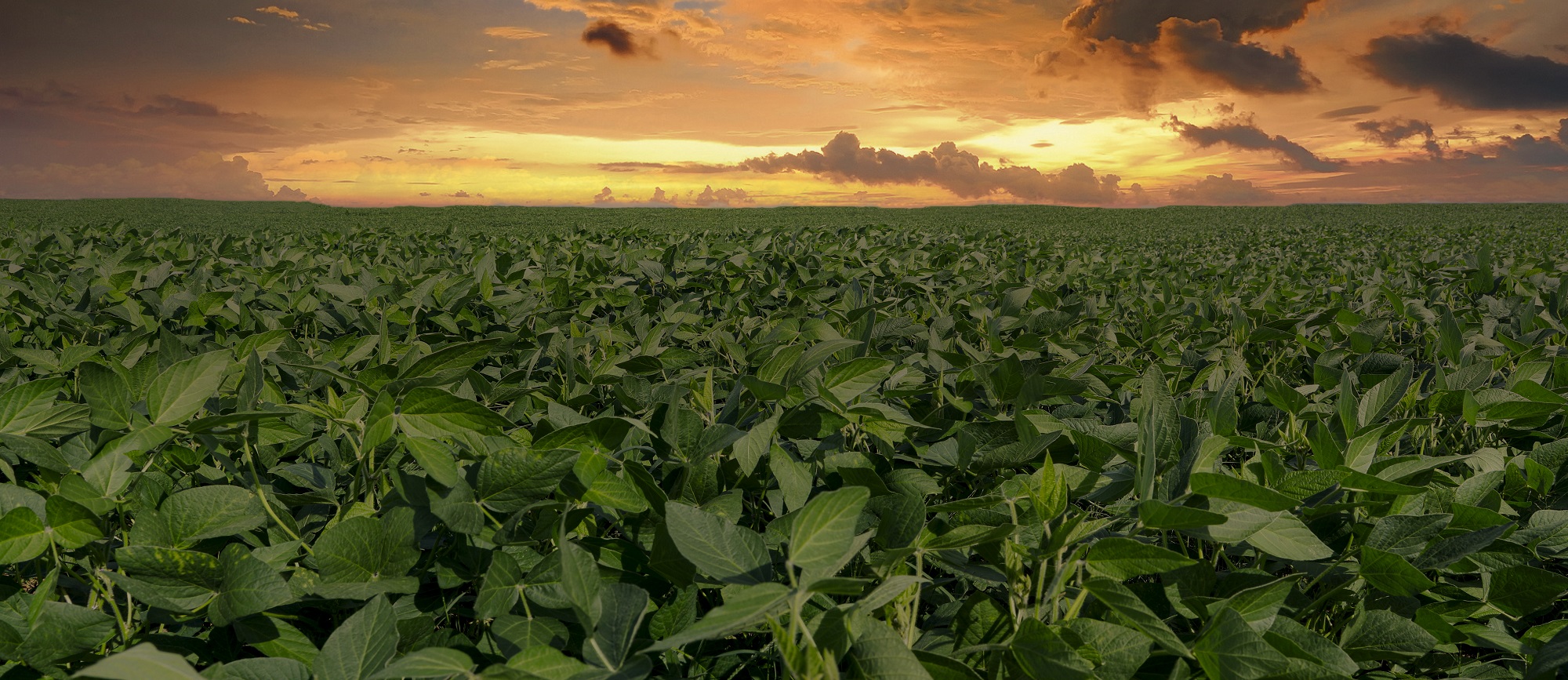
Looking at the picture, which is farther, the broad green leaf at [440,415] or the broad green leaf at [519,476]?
the broad green leaf at [440,415]

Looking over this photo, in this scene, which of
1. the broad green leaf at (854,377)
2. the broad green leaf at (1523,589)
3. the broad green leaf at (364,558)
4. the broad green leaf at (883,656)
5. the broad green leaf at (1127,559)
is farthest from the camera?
the broad green leaf at (854,377)

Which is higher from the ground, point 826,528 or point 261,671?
point 826,528

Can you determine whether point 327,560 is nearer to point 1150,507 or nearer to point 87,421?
point 87,421

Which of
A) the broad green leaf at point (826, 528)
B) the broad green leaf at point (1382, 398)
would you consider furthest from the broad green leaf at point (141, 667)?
the broad green leaf at point (1382, 398)

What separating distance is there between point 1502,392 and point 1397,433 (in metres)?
0.55

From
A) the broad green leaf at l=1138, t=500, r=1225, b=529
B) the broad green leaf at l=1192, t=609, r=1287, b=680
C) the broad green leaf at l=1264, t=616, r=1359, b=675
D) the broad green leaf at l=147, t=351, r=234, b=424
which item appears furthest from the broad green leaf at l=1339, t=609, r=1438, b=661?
the broad green leaf at l=147, t=351, r=234, b=424

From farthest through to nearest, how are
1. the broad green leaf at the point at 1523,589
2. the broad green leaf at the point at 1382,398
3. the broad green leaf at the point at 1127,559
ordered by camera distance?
the broad green leaf at the point at 1382,398
the broad green leaf at the point at 1523,589
the broad green leaf at the point at 1127,559

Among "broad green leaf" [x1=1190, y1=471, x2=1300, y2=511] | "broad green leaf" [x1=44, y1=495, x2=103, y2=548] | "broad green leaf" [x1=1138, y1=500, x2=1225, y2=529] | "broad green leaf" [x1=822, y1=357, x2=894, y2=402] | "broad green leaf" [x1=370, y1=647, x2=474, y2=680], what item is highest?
"broad green leaf" [x1=822, y1=357, x2=894, y2=402]

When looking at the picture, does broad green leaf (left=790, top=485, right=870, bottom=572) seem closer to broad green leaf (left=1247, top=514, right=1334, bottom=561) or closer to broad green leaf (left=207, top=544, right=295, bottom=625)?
broad green leaf (left=1247, top=514, right=1334, bottom=561)

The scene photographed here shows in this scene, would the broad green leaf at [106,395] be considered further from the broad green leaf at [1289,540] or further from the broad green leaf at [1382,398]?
the broad green leaf at [1382,398]

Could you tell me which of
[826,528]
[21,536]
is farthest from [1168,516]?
[21,536]

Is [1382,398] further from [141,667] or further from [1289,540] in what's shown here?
[141,667]

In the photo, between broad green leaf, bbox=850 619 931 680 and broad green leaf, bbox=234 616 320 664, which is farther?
broad green leaf, bbox=234 616 320 664

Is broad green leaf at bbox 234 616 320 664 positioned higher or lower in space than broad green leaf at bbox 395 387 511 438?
lower
